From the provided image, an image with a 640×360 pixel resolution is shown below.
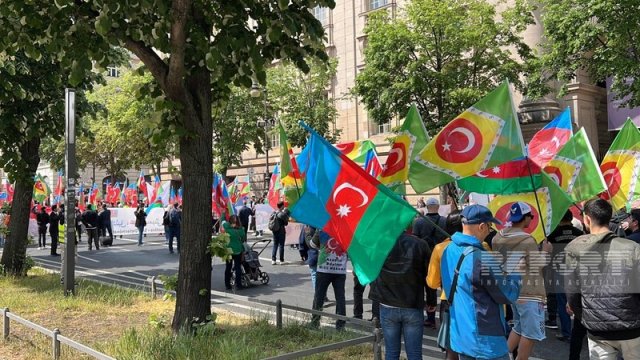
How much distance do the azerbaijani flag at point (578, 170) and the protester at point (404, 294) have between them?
441cm

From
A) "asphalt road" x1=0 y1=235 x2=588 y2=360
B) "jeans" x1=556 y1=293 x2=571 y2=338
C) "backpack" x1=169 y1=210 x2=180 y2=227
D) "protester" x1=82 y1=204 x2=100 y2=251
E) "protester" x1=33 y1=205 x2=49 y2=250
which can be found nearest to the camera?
"jeans" x1=556 y1=293 x2=571 y2=338

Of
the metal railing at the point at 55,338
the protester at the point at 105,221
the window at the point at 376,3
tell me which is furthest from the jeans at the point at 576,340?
the window at the point at 376,3

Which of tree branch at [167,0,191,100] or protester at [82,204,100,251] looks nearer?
tree branch at [167,0,191,100]

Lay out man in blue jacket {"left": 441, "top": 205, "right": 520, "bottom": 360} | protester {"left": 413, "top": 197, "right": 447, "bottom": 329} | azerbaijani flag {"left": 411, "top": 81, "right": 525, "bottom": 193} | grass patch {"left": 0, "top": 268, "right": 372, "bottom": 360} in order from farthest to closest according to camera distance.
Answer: protester {"left": 413, "top": 197, "right": 447, "bottom": 329}, azerbaijani flag {"left": 411, "top": 81, "right": 525, "bottom": 193}, grass patch {"left": 0, "top": 268, "right": 372, "bottom": 360}, man in blue jacket {"left": 441, "top": 205, "right": 520, "bottom": 360}

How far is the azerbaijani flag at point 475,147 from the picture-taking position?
20.1 feet

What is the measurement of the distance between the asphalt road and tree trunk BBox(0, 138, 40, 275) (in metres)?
1.71

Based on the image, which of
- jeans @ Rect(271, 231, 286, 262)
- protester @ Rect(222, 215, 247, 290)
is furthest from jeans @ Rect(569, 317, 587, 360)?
jeans @ Rect(271, 231, 286, 262)

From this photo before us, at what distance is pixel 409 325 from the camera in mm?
4758

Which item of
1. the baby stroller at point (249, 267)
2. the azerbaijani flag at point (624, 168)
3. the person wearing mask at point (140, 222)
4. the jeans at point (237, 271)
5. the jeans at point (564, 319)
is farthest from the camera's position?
the person wearing mask at point (140, 222)

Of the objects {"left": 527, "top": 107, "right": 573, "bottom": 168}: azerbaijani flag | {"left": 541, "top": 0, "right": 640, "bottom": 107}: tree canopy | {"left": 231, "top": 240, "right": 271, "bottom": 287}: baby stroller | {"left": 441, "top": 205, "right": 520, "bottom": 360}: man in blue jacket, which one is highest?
{"left": 541, "top": 0, "right": 640, "bottom": 107}: tree canopy

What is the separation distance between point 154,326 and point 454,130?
14.3 feet

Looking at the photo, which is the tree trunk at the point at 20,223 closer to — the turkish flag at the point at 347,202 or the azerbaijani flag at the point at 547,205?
the turkish flag at the point at 347,202

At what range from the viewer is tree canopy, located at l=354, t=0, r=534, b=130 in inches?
814

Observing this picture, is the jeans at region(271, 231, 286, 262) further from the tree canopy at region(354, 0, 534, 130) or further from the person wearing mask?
the person wearing mask
